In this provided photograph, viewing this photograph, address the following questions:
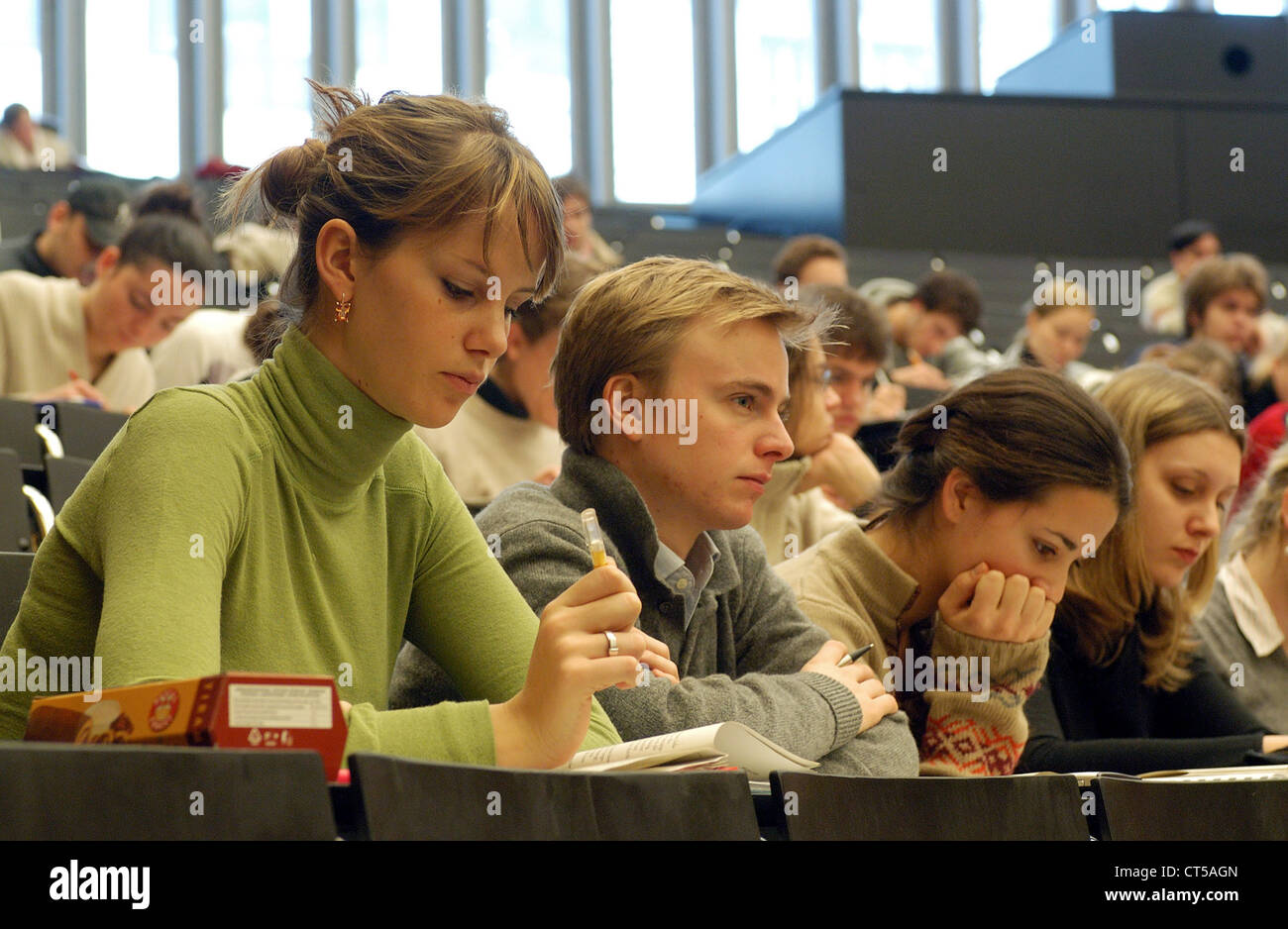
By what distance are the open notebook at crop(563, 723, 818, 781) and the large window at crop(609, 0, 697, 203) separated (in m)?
10.3

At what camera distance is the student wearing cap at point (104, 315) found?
11.4 ft

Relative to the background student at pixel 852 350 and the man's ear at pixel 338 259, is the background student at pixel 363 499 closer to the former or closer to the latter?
the man's ear at pixel 338 259

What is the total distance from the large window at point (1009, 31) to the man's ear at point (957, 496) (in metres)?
10.5

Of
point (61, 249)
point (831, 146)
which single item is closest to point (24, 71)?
point (831, 146)

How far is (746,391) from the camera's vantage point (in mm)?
1720

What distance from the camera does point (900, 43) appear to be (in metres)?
11.9

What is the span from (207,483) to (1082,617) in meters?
1.44

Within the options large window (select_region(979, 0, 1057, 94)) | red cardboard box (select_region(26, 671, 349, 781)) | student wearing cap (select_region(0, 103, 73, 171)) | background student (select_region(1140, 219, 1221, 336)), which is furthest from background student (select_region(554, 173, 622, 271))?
large window (select_region(979, 0, 1057, 94))

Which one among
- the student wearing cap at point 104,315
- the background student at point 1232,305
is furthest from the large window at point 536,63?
the student wearing cap at point 104,315

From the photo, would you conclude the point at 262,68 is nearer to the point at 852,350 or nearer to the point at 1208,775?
the point at 852,350
